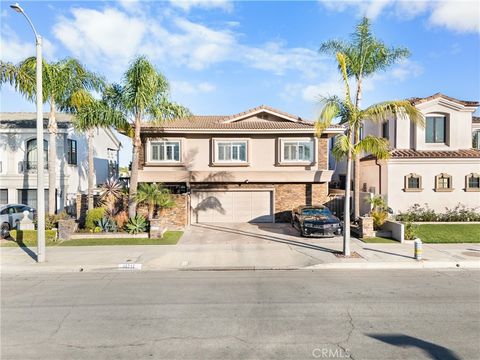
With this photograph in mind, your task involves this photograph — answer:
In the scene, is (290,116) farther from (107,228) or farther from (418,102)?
(107,228)

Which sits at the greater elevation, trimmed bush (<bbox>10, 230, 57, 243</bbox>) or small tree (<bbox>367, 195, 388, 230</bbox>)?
small tree (<bbox>367, 195, 388, 230</bbox>)

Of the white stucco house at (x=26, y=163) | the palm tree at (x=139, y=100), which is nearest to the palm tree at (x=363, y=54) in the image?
the palm tree at (x=139, y=100)

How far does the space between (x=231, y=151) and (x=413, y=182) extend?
37.2ft

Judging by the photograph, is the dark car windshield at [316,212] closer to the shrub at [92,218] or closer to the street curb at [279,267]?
the street curb at [279,267]

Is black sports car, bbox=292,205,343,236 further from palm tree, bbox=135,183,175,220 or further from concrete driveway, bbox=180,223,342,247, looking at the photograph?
palm tree, bbox=135,183,175,220

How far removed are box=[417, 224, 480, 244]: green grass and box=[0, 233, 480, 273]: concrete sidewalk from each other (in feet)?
2.47

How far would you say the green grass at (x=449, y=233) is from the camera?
46.8ft

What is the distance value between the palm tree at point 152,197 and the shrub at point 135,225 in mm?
780

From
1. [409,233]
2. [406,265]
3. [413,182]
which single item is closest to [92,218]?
[406,265]

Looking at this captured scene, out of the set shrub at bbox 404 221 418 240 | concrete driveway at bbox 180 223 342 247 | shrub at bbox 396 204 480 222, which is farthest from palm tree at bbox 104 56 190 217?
shrub at bbox 396 204 480 222

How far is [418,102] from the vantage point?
20219mm

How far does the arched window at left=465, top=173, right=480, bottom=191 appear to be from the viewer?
19.2 m

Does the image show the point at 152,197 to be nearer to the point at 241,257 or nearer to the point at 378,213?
the point at 241,257

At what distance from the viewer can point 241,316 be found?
663cm
